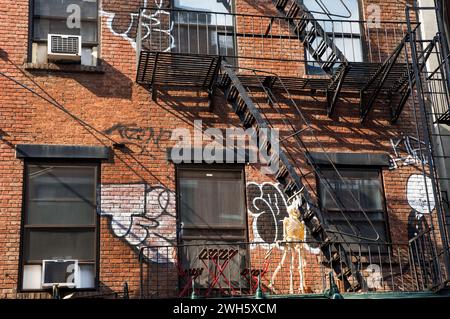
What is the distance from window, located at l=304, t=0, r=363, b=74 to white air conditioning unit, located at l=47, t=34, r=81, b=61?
4.21m

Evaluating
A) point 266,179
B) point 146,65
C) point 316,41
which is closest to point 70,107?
point 146,65

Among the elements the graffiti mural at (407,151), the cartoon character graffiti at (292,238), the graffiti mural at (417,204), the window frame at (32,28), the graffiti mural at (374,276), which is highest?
the window frame at (32,28)

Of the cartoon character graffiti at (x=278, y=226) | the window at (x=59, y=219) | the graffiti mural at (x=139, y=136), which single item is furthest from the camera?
the graffiti mural at (x=139, y=136)

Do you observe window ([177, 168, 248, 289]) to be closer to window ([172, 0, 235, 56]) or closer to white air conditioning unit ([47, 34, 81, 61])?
window ([172, 0, 235, 56])

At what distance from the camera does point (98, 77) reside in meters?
14.3

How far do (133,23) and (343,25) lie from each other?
3.88 metres

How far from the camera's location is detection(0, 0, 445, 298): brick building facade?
13.3m

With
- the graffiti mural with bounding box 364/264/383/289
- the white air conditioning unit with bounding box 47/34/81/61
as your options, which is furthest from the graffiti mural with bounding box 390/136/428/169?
the white air conditioning unit with bounding box 47/34/81/61

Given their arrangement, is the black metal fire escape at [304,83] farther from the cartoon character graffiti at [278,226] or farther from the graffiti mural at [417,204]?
the graffiti mural at [417,204]

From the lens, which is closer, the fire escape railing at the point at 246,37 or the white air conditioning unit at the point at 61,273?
the white air conditioning unit at the point at 61,273

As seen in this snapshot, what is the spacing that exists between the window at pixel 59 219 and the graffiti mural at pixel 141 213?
0.30 meters

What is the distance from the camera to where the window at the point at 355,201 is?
46.8 ft

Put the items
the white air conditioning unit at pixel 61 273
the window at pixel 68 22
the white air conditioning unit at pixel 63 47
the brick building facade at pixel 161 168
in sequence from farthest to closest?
the window at pixel 68 22, the white air conditioning unit at pixel 63 47, the brick building facade at pixel 161 168, the white air conditioning unit at pixel 61 273

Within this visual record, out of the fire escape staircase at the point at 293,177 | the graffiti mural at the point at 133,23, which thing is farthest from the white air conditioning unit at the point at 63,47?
the fire escape staircase at the point at 293,177
